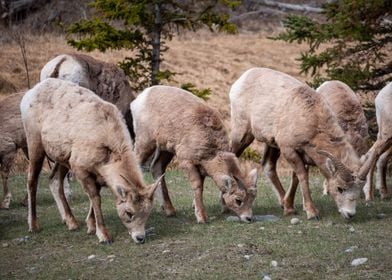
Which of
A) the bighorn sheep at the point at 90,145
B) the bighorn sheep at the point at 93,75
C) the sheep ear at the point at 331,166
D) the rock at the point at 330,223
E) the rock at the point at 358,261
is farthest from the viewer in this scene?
the bighorn sheep at the point at 93,75

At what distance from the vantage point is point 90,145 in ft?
30.0

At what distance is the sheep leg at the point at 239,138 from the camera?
1121 cm

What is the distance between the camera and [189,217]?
1058 centimetres

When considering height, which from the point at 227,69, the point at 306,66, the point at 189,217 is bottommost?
the point at 227,69

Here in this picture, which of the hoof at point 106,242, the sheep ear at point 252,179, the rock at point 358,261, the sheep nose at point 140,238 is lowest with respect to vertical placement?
the hoof at point 106,242

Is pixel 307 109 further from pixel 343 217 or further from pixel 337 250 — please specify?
pixel 337 250

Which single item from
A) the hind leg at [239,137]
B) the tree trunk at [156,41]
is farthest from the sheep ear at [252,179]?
the tree trunk at [156,41]

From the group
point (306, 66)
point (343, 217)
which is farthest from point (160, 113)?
point (306, 66)

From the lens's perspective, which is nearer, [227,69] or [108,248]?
[108,248]

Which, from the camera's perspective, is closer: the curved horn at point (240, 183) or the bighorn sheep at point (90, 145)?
the bighorn sheep at point (90, 145)

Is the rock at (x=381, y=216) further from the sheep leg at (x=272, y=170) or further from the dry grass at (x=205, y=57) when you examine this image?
the dry grass at (x=205, y=57)

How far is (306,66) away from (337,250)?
837cm

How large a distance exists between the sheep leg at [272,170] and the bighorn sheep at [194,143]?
1000mm

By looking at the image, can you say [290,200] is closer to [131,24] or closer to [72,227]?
[72,227]
